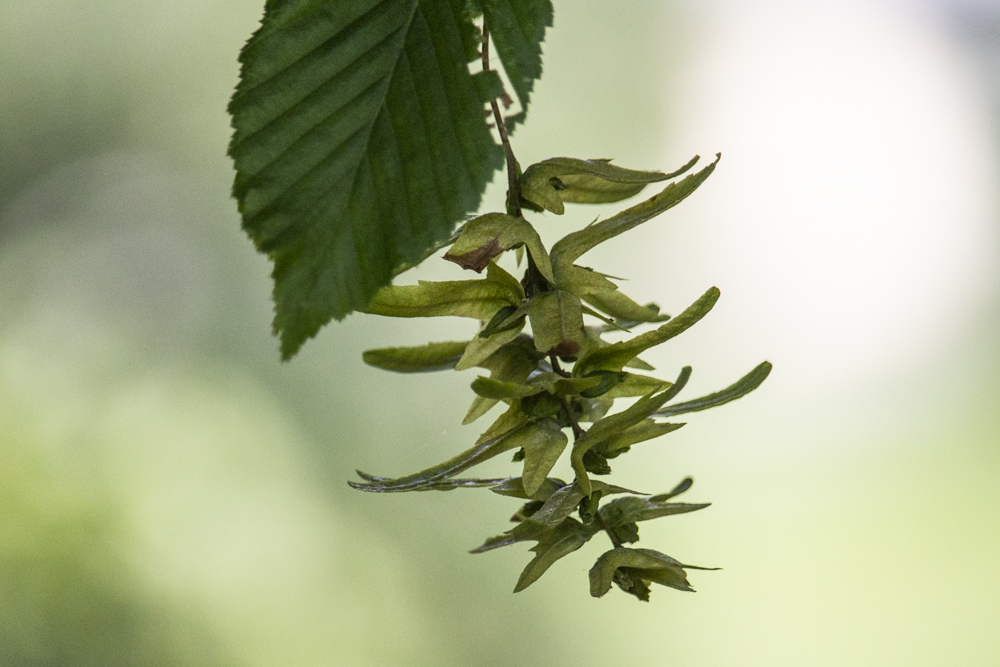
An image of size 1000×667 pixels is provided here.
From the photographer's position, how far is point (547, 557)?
281mm

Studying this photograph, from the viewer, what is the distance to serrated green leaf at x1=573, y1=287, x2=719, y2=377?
0.27 metres

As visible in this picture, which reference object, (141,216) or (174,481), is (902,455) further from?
(141,216)

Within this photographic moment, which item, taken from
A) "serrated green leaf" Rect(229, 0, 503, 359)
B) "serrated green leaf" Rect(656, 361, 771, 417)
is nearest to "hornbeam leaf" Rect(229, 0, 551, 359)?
"serrated green leaf" Rect(229, 0, 503, 359)

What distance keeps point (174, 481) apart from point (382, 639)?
2.26 feet

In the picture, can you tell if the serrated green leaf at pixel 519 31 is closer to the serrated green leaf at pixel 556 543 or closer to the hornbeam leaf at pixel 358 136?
the hornbeam leaf at pixel 358 136

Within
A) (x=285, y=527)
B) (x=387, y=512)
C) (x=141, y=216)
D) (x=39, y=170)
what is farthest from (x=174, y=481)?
(x=39, y=170)

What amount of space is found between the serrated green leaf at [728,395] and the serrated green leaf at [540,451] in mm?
43

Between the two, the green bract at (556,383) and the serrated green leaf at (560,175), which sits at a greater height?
the serrated green leaf at (560,175)

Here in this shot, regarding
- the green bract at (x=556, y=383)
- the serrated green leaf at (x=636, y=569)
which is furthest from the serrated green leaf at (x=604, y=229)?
the serrated green leaf at (x=636, y=569)

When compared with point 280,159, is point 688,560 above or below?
below

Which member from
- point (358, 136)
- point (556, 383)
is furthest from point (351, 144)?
point (556, 383)

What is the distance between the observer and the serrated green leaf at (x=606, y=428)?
0.86 feet

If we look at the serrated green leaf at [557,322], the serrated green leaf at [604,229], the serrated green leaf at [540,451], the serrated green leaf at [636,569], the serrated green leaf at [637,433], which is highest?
the serrated green leaf at [604,229]

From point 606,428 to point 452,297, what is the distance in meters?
0.07
